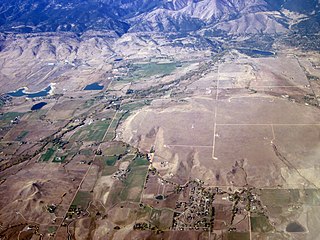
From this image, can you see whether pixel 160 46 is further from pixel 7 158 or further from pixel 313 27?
pixel 7 158

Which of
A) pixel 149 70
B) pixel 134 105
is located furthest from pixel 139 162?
pixel 149 70

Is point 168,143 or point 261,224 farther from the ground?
point 261,224

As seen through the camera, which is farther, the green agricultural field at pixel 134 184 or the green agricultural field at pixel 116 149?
the green agricultural field at pixel 116 149

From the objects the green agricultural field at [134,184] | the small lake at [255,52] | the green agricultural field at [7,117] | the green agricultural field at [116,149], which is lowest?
the small lake at [255,52]

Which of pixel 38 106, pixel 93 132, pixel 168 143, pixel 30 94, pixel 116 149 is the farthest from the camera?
pixel 30 94

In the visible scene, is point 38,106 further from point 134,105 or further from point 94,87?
point 134,105

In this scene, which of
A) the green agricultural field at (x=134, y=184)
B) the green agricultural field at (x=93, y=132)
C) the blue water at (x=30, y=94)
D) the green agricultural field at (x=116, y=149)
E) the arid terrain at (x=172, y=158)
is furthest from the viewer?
the blue water at (x=30, y=94)

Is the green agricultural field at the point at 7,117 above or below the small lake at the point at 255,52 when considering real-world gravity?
above

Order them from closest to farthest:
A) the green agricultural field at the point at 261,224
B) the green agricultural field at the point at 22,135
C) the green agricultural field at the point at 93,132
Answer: the green agricultural field at the point at 261,224
the green agricultural field at the point at 93,132
the green agricultural field at the point at 22,135

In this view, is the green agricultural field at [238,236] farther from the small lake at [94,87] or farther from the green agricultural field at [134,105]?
the small lake at [94,87]

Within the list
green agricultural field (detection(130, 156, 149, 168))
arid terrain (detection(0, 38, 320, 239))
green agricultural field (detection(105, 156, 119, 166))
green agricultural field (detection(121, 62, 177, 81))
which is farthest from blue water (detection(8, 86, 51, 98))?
green agricultural field (detection(130, 156, 149, 168))

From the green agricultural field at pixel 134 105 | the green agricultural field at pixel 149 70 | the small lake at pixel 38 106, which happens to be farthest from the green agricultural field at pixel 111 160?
the green agricultural field at pixel 149 70
